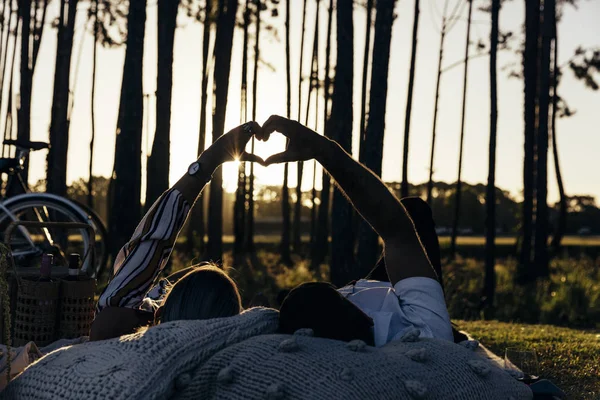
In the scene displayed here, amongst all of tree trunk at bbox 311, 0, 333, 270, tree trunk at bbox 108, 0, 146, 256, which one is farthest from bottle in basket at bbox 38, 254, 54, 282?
tree trunk at bbox 311, 0, 333, 270

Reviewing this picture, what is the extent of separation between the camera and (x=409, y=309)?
341cm

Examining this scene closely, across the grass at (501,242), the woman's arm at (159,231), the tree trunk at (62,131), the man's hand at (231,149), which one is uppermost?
the tree trunk at (62,131)

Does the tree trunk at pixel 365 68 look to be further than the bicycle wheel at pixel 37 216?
Yes

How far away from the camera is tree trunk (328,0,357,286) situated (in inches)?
412

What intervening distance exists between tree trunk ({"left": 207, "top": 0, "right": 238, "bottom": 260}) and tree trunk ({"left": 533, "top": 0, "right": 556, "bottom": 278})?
23.3 feet

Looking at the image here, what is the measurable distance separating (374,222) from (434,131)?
839 inches

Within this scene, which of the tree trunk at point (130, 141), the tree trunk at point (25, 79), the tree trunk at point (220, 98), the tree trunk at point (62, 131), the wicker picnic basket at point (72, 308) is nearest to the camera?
the wicker picnic basket at point (72, 308)

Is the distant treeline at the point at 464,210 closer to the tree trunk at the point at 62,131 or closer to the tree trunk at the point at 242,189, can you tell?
the tree trunk at the point at 242,189

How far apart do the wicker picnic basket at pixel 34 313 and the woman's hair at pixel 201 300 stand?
2.36 metres

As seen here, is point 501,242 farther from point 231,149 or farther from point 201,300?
point 201,300

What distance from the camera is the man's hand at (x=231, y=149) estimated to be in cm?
343

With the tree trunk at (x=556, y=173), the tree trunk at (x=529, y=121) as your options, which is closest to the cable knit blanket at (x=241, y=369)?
the tree trunk at (x=529, y=121)

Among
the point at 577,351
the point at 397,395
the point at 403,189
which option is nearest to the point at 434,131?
the point at 403,189

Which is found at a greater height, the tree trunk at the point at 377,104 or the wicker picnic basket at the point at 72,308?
the tree trunk at the point at 377,104
